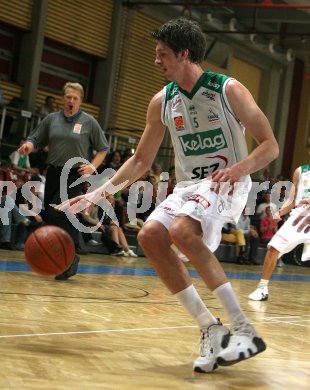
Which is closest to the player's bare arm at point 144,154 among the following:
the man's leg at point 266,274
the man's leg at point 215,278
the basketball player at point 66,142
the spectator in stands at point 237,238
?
the man's leg at point 215,278

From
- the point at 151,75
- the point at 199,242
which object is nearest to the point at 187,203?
the point at 199,242

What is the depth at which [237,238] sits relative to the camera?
52.9 ft

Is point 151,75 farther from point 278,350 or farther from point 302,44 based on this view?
point 278,350

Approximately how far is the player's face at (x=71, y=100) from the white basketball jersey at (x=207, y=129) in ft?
12.2

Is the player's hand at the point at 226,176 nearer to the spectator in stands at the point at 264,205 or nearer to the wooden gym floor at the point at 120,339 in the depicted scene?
the wooden gym floor at the point at 120,339

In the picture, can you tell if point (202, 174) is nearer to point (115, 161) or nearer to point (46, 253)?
point (46, 253)

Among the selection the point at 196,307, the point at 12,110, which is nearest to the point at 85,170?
the point at 196,307

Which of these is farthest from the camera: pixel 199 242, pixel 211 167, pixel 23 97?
pixel 23 97

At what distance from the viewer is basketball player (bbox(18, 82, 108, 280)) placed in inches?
312

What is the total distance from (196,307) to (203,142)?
93cm

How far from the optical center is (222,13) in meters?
21.0

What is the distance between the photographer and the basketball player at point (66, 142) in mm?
7930

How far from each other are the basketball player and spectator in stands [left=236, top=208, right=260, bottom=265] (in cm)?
848

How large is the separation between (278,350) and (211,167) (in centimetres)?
129
